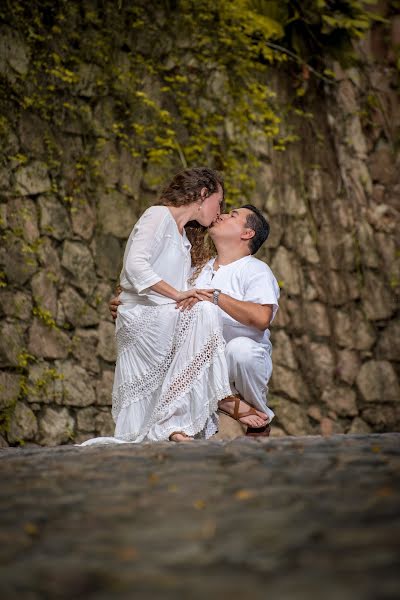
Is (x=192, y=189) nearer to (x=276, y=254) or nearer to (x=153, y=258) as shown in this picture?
(x=153, y=258)

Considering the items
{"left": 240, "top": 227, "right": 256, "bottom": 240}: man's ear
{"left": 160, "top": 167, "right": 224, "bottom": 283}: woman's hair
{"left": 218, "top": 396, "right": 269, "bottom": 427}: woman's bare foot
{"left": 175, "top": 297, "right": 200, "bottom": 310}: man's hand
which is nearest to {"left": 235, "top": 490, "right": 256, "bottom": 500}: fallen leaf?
{"left": 175, "top": 297, "right": 200, "bottom": 310}: man's hand

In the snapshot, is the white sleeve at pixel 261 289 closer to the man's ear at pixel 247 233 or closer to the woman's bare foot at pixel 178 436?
the man's ear at pixel 247 233

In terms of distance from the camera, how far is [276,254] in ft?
21.9

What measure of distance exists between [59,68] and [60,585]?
488cm

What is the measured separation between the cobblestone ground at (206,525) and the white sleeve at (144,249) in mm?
1287

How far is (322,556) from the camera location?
4.58 feet

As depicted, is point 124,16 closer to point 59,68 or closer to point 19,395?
point 59,68

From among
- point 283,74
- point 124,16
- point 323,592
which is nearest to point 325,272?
point 283,74

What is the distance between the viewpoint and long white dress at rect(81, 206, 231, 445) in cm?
366

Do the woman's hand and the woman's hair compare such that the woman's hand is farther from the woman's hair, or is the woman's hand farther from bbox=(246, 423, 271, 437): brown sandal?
bbox=(246, 423, 271, 437): brown sandal

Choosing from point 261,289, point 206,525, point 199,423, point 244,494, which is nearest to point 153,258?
point 261,289

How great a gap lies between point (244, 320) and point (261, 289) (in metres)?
0.19

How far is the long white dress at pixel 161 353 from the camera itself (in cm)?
366

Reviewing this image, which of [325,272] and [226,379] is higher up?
[325,272]
